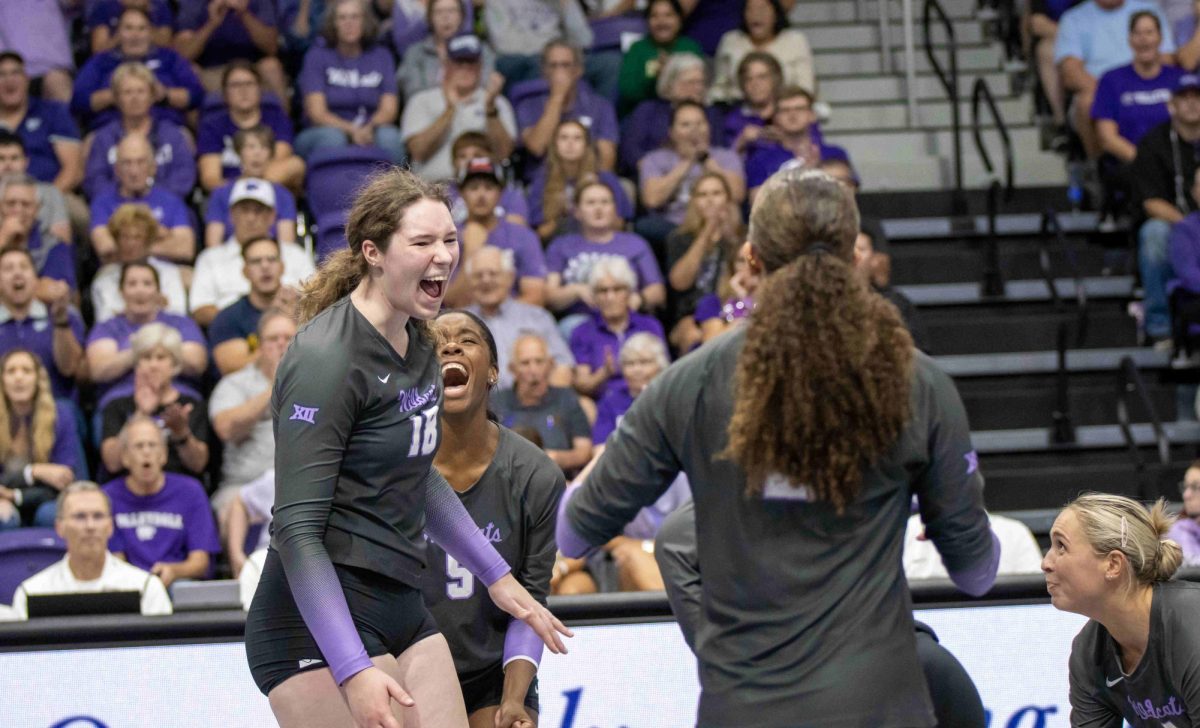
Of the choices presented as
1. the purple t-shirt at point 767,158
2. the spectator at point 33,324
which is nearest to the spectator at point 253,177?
the spectator at point 33,324

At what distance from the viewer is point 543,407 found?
7.53 m

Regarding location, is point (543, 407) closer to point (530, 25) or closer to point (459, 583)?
point (459, 583)

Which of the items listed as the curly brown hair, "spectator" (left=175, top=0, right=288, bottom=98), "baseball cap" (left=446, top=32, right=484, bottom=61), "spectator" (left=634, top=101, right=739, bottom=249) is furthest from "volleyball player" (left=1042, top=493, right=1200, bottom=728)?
"spectator" (left=175, top=0, right=288, bottom=98)

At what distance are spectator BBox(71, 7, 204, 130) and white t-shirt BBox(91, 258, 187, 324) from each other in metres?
1.34

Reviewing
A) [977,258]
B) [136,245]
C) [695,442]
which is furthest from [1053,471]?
[695,442]

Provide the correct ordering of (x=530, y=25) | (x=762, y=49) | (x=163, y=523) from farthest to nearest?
(x=530, y=25) < (x=762, y=49) < (x=163, y=523)

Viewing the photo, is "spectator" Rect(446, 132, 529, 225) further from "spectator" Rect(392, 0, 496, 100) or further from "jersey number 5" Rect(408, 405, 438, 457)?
"jersey number 5" Rect(408, 405, 438, 457)

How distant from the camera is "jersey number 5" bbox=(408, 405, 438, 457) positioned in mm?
3283

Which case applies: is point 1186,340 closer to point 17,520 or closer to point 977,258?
point 977,258

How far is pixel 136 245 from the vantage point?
8.23m

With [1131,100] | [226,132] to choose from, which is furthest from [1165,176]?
[226,132]

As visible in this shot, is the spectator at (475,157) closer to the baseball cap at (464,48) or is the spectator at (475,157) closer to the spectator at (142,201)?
the baseball cap at (464,48)

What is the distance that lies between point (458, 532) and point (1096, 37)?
7.75m

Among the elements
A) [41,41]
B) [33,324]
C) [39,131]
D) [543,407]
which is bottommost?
[543,407]
